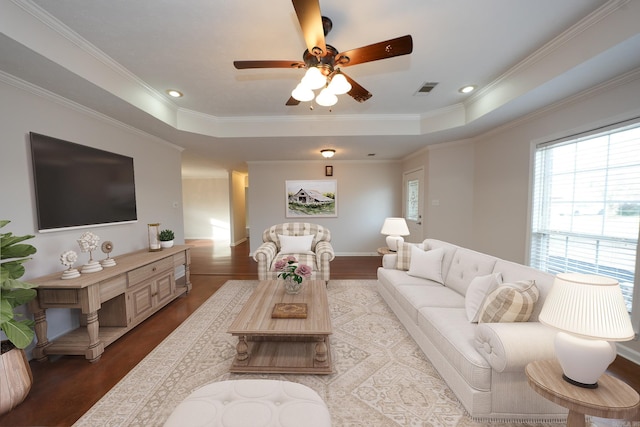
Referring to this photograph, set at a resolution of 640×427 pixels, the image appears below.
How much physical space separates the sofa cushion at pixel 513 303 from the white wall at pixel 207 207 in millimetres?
8360

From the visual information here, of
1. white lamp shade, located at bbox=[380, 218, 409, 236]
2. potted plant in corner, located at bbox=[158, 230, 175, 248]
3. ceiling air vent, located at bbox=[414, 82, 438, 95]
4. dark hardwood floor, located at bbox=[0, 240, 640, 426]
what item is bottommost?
dark hardwood floor, located at bbox=[0, 240, 640, 426]

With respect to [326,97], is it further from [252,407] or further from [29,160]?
[29,160]

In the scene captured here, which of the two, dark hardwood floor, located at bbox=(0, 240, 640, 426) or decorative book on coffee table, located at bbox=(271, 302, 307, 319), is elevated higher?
decorative book on coffee table, located at bbox=(271, 302, 307, 319)

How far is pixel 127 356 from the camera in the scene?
2104mm

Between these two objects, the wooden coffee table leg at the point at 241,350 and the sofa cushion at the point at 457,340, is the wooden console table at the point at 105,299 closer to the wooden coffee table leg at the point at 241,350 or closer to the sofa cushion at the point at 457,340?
the wooden coffee table leg at the point at 241,350

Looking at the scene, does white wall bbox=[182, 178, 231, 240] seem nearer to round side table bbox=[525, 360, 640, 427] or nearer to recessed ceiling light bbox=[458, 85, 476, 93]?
recessed ceiling light bbox=[458, 85, 476, 93]

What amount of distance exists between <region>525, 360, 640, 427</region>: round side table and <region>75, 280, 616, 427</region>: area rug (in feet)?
1.70

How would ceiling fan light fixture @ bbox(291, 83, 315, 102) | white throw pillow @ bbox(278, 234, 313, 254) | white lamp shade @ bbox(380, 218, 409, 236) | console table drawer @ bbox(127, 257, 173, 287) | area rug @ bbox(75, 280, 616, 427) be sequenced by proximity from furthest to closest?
1. white throw pillow @ bbox(278, 234, 313, 254)
2. white lamp shade @ bbox(380, 218, 409, 236)
3. console table drawer @ bbox(127, 257, 173, 287)
4. ceiling fan light fixture @ bbox(291, 83, 315, 102)
5. area rug @ bbox(75, 280, 616, 427)

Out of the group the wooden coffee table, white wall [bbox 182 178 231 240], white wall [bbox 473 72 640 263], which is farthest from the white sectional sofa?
white wall [bbox 182 178 231 240]

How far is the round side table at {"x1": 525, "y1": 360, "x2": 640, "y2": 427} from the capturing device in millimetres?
1022

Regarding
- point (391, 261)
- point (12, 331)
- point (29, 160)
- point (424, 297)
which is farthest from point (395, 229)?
point (29, 160)

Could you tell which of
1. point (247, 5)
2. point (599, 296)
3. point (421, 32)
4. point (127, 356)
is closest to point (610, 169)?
point (599, 296)

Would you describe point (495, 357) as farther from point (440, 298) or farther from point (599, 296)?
point (440, 298)

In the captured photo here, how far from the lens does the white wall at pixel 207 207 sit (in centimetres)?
860
